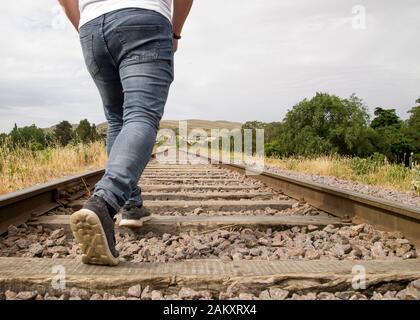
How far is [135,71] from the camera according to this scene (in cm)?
185

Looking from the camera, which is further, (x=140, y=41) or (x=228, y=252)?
(x=228, y=252)

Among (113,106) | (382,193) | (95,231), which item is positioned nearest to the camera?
(95,231)

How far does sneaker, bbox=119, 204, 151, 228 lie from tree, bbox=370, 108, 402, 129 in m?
74.6

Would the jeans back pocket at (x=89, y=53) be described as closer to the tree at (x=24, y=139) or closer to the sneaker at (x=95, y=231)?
the sneaker at (x=95, y=231)

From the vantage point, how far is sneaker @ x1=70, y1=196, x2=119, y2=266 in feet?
5.29

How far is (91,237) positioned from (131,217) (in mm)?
786

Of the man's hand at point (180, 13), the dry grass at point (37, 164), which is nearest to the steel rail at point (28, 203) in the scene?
the dry grass at point (37, 164)

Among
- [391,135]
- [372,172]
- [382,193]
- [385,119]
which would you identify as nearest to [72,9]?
[382,193]

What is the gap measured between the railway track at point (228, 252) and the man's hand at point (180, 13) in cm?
114

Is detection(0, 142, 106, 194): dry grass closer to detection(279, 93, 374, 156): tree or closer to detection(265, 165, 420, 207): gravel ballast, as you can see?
detection(265, 165, 420, 207): gravel ballast

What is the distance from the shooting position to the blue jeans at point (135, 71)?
5.88ft

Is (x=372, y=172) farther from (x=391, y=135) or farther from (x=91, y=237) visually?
(x=391, y=135)
